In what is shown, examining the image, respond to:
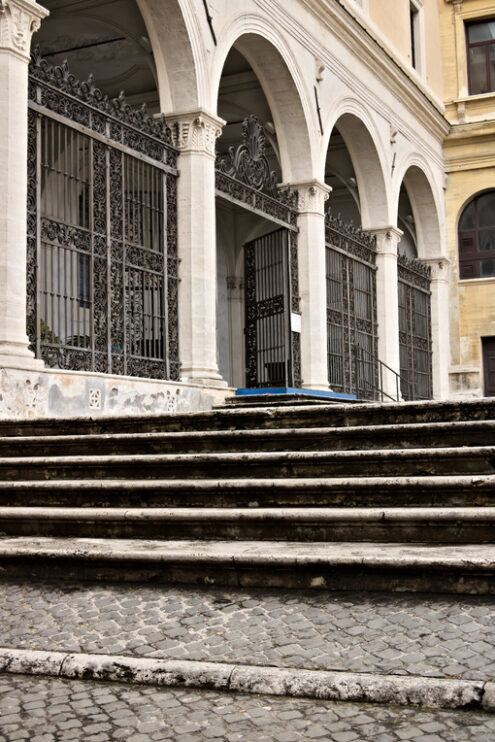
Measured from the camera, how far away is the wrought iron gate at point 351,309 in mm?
15953

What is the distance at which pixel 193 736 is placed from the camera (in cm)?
272

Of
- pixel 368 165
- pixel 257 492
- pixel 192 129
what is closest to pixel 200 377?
pixel 192 129

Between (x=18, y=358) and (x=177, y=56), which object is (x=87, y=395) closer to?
(x=18, y=358)

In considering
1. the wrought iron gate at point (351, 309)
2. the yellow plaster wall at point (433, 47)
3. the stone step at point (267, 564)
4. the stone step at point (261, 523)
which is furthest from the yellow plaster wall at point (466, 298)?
the stone step at point (267, 564)

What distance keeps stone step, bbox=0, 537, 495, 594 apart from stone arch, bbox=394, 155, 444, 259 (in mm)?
17592

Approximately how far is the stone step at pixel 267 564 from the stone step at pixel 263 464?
0.83 m

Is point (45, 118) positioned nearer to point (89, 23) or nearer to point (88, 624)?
point (89, 23)

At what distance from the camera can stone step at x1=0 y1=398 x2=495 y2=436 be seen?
19.2ft

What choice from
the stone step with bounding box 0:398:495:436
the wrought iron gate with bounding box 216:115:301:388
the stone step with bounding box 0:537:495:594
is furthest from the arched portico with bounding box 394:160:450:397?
the stone step with bounding box 0:537:495:594

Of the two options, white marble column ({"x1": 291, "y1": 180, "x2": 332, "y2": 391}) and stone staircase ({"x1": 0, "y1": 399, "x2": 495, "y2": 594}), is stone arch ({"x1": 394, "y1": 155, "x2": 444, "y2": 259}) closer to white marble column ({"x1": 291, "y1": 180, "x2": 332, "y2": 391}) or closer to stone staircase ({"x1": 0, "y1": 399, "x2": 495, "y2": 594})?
white marble column ({"x1": 291, "y1": 180, "x2": 332, "y2": 391})

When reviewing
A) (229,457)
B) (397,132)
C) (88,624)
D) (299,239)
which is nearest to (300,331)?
(299,239)

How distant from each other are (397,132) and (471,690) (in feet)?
55.7

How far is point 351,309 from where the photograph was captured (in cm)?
1678

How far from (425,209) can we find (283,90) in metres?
8.52
